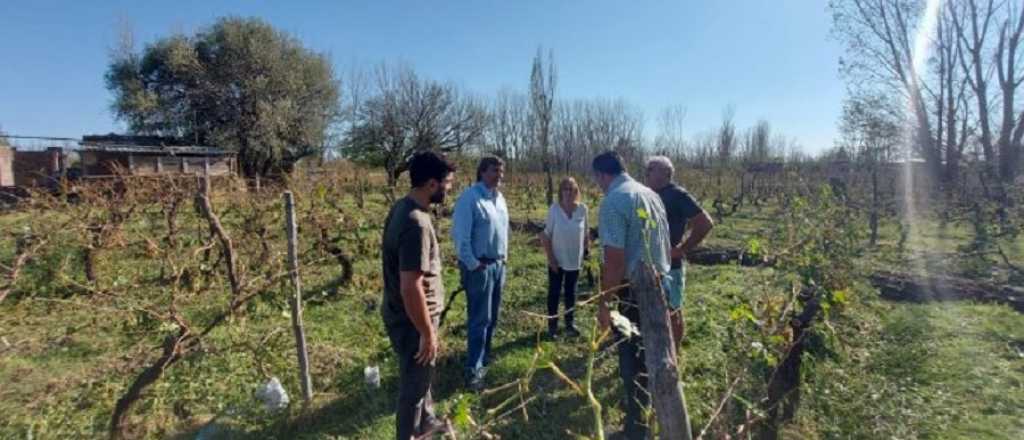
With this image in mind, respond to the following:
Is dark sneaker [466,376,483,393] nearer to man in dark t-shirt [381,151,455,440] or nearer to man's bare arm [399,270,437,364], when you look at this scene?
man in dark t-shirt [381,151,455,440]

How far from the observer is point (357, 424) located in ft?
10.6

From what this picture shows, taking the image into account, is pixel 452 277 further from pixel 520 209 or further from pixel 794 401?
pixel 520 209

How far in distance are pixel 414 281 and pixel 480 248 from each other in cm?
121

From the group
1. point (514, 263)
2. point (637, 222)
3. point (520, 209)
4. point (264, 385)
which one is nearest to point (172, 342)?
point (264, 385)

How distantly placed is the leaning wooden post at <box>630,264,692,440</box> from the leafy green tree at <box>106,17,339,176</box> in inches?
1024

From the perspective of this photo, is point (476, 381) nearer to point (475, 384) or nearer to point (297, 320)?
point (475, 384)

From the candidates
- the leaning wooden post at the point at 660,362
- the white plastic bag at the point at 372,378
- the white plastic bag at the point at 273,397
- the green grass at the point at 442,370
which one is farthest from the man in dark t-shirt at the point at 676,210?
the white plastic bag at the point at 273,397

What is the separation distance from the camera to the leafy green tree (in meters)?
23.3

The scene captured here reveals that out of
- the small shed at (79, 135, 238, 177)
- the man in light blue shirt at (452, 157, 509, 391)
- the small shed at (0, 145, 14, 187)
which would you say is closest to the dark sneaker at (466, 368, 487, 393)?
the man in light blue shirt at (452, 157, 509, 391)

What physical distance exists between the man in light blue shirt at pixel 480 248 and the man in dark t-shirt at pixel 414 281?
74cm

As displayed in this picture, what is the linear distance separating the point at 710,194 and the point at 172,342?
17.6 metres

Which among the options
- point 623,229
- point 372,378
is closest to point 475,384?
point 372,378

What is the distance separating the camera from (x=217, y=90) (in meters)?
23.5

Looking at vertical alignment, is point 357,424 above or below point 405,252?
below
